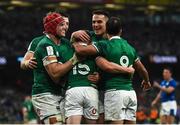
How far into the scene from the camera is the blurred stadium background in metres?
30.4

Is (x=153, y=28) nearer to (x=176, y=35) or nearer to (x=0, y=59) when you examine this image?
(x=176, y=35)

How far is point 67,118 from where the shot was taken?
7609mm

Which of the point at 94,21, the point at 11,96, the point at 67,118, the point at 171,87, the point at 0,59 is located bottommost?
the point at 11,96

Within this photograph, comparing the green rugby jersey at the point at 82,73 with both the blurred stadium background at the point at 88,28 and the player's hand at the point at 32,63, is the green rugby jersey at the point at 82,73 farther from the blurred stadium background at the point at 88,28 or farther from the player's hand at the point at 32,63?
the blurred stadium background at the point at 88,28

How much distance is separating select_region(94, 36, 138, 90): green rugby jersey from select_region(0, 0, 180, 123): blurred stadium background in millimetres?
20477

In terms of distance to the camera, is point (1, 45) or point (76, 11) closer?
point (1, 45)

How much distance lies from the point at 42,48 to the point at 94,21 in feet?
2.64

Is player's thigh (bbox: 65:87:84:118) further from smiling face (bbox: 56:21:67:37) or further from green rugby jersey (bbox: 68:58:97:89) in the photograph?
smiling face (bbox: 56:21:67:37)

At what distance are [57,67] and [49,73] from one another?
0.48 feet

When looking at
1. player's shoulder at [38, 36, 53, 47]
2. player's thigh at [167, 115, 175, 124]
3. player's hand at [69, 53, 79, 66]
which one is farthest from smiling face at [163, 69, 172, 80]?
player's hand at [69, 53, 79, 66]

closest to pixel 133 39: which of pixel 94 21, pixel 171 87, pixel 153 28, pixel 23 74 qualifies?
pixel 153 28

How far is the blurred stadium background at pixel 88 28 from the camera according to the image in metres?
30.4

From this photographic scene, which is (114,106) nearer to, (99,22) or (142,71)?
(142,71)

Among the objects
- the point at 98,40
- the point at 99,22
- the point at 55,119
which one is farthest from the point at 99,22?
the point at 55,119
